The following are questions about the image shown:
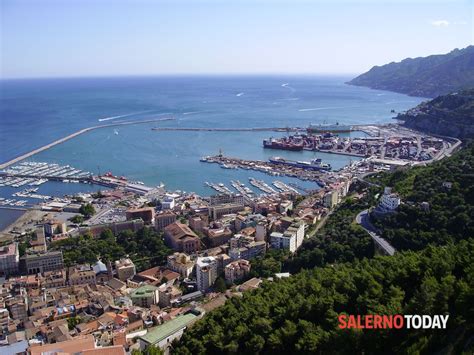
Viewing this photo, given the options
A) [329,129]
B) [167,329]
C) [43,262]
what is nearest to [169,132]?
[329,129]

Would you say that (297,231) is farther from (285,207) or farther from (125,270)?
(125,270)

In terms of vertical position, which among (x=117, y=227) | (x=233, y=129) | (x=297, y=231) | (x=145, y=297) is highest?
(x=233, y=129)

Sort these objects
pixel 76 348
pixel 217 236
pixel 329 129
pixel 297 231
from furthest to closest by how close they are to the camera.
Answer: pixel 329 129, pixel 217 236, pixel 297 231, pixel 76 348

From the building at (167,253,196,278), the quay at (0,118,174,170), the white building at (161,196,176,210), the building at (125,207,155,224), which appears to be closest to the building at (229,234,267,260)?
the building at (167,253,196,278)

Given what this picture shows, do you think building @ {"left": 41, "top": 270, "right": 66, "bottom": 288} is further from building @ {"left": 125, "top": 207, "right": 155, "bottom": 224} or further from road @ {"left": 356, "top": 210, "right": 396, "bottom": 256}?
road @ {"left": 356, "top": 210, "right": 396, "bottom": 256}

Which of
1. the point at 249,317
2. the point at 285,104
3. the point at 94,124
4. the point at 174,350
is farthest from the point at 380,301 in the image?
the point at 285,104

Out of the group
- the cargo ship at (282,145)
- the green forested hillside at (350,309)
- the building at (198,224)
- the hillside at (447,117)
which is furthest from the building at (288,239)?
the hillside at (447,117)

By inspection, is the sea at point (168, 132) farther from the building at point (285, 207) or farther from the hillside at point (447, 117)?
the building at point (285, 207)
